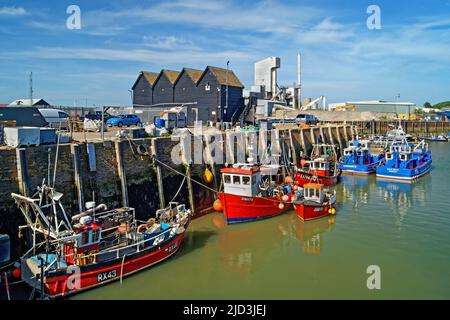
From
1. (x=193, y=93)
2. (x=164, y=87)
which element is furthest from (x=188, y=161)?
(x=164, y=87)

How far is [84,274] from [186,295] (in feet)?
12.0

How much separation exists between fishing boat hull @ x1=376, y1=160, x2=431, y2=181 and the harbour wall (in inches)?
646

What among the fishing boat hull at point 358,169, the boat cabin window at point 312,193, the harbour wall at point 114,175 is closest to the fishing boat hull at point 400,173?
the fishing boat hull at point 358,169

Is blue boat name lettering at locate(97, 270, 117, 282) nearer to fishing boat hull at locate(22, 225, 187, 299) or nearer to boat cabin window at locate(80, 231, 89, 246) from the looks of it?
fishing boat hull at locate(22, 225, 187, 299)

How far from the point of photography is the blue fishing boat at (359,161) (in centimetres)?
3938

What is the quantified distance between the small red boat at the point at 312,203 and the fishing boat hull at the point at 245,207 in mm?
1546

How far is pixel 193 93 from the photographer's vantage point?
47094 millimetres

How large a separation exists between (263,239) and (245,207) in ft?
8.28

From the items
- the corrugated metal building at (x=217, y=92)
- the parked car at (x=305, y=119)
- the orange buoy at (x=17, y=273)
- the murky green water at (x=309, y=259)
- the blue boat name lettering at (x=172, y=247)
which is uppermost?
the corrugated metal building at (x=217, y=92)

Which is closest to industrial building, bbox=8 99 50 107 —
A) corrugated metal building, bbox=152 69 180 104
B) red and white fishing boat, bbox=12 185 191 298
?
corrugated metal building, bbox=152 69 180 104

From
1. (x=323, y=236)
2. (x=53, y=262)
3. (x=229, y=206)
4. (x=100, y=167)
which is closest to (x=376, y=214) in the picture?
(x=323, y=236)

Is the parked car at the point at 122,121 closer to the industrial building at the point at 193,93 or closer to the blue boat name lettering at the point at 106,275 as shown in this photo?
the industrial building at the point at 193,93

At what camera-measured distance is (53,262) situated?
1296 cm
